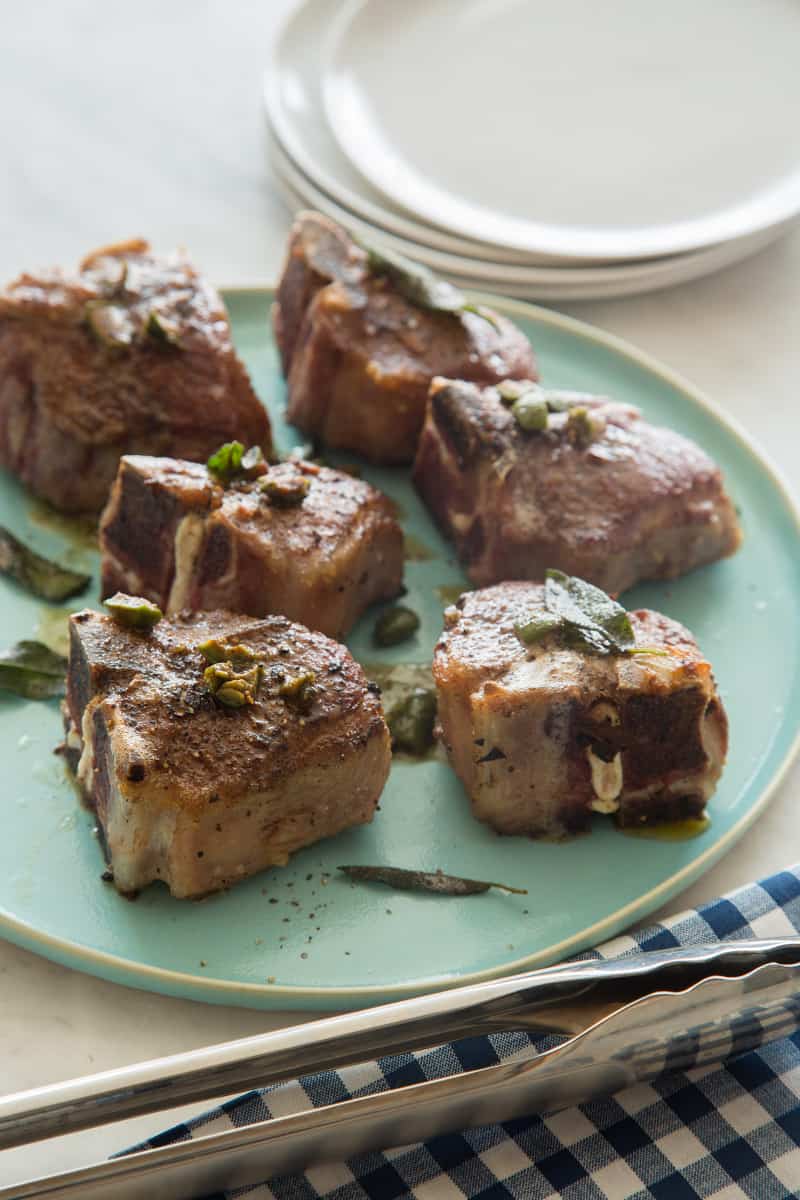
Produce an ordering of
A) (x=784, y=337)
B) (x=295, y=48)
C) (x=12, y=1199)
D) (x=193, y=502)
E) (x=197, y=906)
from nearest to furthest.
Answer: (x=12, y=1199)
(x=197, y=906)
(x=193, y=502)
(x=784, y=337)
(x=295, y=48)

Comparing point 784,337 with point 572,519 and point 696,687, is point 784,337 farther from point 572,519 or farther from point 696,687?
point 696,687

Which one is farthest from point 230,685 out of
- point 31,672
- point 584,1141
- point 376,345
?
point 376,345

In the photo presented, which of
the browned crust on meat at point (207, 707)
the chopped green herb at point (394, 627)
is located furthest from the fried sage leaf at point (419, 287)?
the browned crust on meat at point (207, 707)

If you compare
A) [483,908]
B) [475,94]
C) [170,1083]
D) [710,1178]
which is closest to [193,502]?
[483,908]

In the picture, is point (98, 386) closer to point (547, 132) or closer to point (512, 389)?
point (512, 389)

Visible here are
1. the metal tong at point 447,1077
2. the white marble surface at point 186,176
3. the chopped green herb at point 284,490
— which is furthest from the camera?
the white marble surface at point 186,176

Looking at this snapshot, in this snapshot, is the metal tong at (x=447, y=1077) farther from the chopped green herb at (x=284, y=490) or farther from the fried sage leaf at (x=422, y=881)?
the chopped green herb at (x=284, y=490)
